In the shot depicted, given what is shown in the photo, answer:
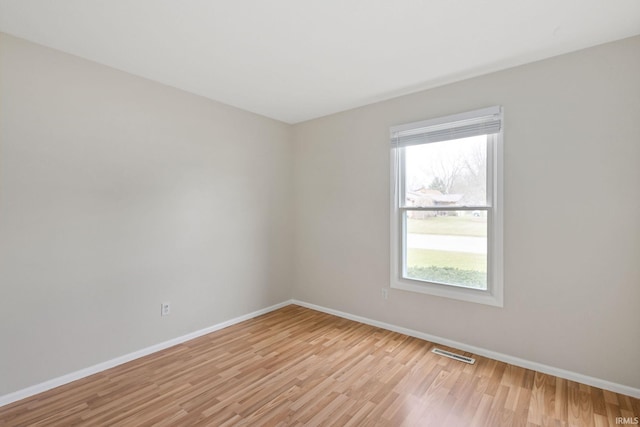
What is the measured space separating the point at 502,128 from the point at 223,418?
124 inches

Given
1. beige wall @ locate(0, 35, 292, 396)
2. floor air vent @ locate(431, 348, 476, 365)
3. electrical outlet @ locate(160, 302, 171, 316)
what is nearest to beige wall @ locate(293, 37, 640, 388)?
floor air vent @ locate(431, 348, 476, 365)

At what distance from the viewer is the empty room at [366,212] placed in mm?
2047

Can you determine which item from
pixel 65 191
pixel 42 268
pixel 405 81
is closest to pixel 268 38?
pixel 405 81

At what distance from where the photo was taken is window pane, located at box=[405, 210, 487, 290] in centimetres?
287

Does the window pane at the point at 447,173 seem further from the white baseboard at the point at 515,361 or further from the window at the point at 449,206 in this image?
the white baseboard at the point at 515,361

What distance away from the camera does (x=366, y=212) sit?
3596 mm

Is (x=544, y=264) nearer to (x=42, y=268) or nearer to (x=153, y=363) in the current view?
(x=153, y=363)

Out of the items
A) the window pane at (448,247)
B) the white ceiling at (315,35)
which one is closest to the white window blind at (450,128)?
the white ceiling at (315,35)

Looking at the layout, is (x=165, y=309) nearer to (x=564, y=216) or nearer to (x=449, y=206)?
(x=449, y=206)

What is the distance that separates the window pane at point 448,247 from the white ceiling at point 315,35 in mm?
1349

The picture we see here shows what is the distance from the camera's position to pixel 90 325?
8.18 ft

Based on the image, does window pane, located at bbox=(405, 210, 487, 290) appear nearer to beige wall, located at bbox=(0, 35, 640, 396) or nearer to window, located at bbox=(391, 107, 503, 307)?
window, located at bbox=(391, 107, 503, 307)

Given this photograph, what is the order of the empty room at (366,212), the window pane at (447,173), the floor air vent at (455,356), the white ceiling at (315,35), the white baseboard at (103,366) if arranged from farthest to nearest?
1. the window pane at (447,173)
2. the floor air vent at (455,356)
3. the white baseboard at (103,366)
4. the empty room at (366,212)
5. the white ceiling at (315,35)

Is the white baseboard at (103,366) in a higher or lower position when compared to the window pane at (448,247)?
lower
